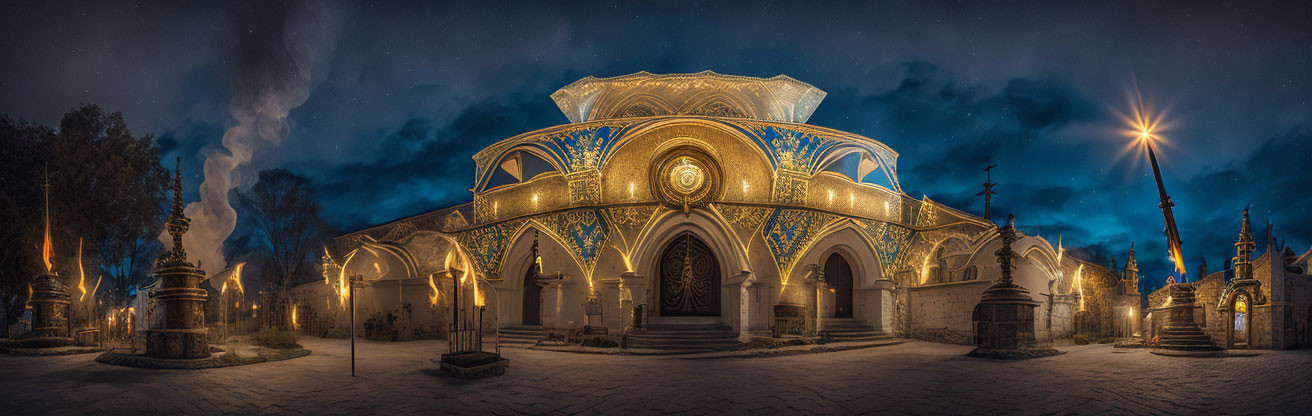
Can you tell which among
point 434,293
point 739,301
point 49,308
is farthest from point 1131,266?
point 49,308

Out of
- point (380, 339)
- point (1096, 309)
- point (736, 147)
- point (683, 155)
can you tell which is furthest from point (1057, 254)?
point (380, 339)

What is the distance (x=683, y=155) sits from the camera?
59.7 ft

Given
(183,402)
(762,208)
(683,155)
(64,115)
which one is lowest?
(183,402)

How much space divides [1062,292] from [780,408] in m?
16.2

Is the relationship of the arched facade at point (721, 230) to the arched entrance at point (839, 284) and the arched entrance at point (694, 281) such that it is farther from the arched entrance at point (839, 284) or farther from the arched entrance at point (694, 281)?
the arched entrance at point (694, 281)

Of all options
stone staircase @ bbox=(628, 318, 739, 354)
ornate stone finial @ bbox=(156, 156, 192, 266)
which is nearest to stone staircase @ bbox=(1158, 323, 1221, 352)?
stone staircase @ bbox=(628, 318, 739, 354)

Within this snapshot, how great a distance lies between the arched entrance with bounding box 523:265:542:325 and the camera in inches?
797

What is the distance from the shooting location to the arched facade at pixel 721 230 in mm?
18047

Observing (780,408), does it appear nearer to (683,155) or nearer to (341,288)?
(683,155)

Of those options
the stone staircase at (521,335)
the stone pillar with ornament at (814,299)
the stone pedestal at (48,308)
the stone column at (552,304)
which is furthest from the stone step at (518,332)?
the stone pedestal at (48,308)

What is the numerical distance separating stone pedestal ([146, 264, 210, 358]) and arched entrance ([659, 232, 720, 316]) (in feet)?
38.2

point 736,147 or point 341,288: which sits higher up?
point 736,147

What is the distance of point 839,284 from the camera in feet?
66.7

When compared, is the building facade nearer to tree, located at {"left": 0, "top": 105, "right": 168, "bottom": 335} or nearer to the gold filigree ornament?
the gold filigree ornament
